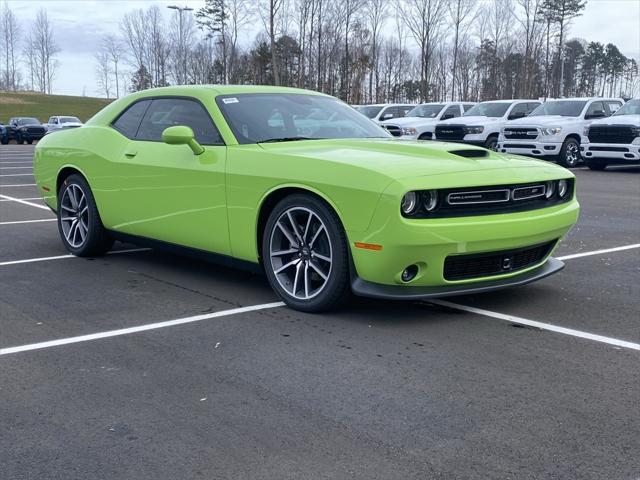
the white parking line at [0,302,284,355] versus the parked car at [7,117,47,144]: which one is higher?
the parked car at [7,117,47,144]

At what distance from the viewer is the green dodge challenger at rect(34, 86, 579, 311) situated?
4547 millimetres

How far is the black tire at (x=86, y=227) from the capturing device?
676cm

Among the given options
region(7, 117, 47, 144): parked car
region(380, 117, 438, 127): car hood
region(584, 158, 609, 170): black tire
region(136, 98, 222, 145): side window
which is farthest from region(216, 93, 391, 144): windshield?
region(7, 117, 47, 144): parked car

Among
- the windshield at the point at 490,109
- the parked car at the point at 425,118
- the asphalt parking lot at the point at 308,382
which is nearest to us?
the asphalt parking lot at the point at 308,382

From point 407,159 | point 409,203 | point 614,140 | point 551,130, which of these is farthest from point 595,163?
point 409,203

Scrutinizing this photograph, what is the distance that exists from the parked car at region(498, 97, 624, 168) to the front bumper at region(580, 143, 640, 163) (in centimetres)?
84

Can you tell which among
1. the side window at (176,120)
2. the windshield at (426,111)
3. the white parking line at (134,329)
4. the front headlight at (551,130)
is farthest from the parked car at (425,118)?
the white parking line at (134,329)

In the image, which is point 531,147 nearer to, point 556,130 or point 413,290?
point 556,130

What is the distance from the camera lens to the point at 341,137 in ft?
19.4

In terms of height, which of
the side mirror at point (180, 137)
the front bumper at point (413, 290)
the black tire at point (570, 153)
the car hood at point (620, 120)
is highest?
the car hood at point (620, 120)

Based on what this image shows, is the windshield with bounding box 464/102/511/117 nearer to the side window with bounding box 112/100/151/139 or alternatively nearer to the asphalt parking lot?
the asphalt parking lot

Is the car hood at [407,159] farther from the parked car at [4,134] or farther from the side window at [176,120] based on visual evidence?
the parked car at [4,134]

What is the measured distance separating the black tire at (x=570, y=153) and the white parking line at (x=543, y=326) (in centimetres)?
1507

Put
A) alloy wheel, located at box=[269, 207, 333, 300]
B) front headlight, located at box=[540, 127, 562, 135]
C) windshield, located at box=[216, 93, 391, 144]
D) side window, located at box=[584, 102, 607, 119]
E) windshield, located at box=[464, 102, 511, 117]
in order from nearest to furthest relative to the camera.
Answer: alloy wheel, located at box=[269, 207, 333, 300]
windshield, located at box=[216, 93, 391, 144]
front headlight, located at box=[540, 127, 562, 135]
side window, located at box=[584, 102, 607, 119]
windshield, located at box=[464, 102, 511, 117]
